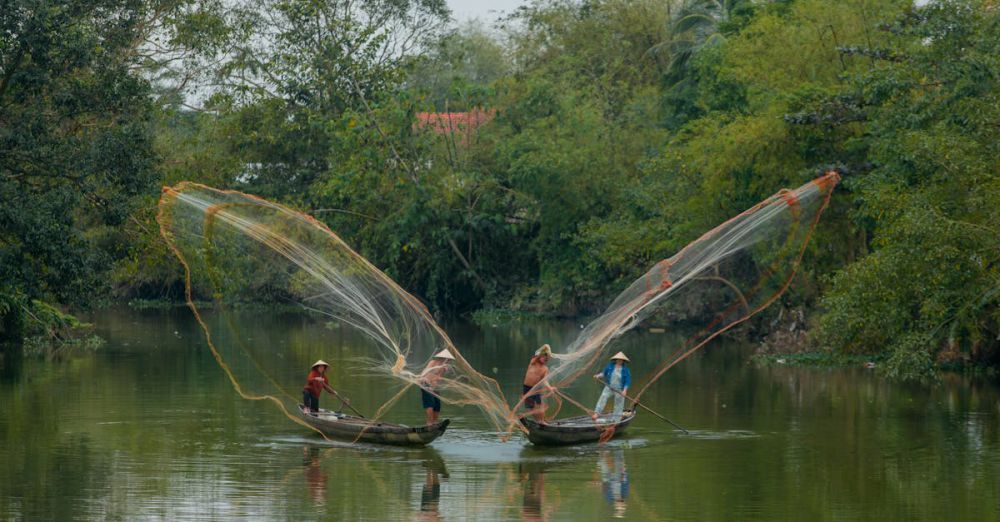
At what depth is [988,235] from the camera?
2675 cm

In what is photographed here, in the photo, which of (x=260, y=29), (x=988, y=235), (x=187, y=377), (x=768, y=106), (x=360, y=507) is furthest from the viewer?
(x=260, y=29)

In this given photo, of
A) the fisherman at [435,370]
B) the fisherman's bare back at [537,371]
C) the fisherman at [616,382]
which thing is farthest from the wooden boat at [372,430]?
the fisherman at [616,382]

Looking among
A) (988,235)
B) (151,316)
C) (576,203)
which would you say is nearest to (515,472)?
(988,235)

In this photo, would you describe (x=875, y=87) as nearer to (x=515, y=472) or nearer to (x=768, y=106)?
(x=768, y=106)

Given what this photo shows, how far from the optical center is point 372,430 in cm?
2083

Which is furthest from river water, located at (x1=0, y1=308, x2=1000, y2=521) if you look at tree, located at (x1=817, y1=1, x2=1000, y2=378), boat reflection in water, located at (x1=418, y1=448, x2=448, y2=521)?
tree, located at (x1=817, y1=1, x2=1000, y2=378)

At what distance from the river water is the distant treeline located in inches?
103

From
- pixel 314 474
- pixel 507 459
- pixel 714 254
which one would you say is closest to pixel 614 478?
pixel 507 459

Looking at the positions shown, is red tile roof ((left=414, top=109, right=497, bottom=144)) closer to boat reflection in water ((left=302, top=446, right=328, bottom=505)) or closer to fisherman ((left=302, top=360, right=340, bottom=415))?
fisherman ((left=302, top=360, right=340, bottom=415))

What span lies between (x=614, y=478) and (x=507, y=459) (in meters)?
2.22

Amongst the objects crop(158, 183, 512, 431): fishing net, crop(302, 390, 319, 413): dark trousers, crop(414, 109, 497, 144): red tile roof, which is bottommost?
crop(302, 390, 319, 413): dark trousers

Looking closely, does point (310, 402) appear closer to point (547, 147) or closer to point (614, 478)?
point (614, 478)

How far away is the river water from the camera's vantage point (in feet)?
52.2

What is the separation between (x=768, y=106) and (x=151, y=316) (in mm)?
29617
